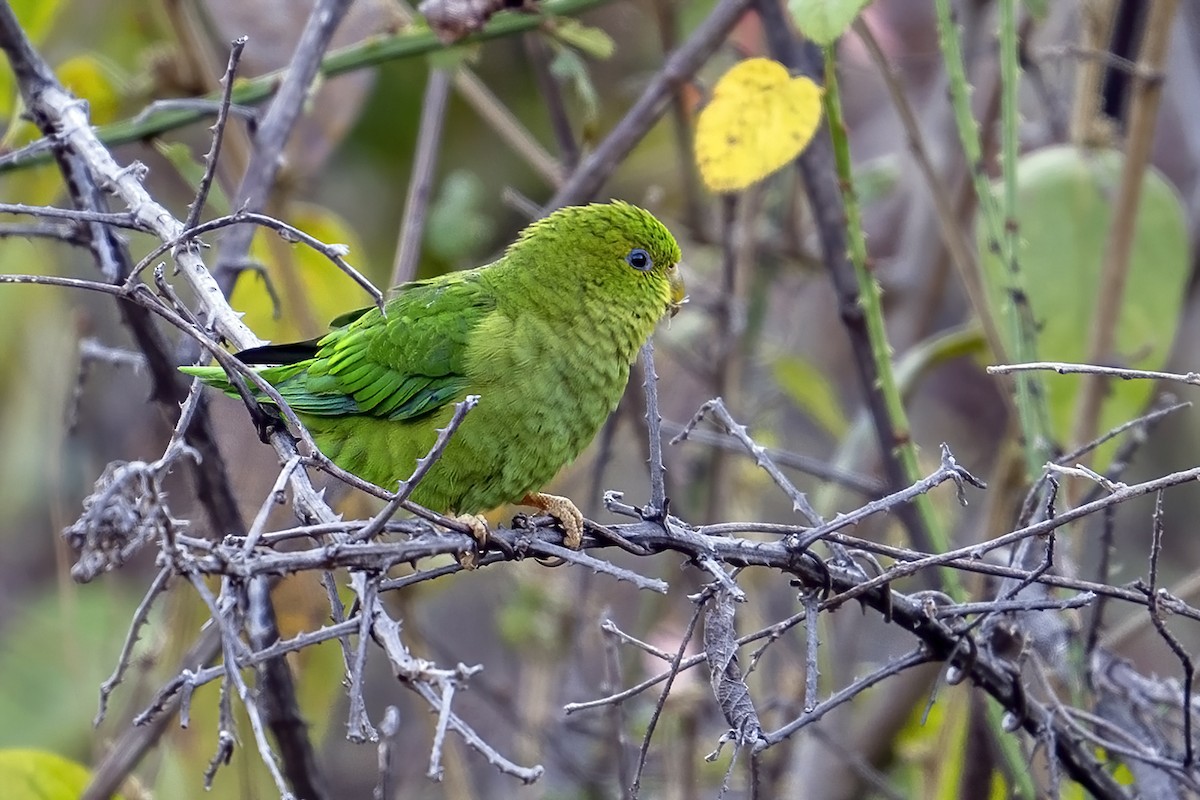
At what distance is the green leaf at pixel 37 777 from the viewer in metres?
2.52

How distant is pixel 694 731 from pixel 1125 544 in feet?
10.2

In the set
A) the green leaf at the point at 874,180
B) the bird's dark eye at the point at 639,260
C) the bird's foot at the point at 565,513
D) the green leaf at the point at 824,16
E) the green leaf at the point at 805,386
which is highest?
the green leaf at the point at 874,180

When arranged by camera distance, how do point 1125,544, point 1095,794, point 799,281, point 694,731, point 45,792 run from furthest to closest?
point 1125,544 < point 799,281 < point 694,731 < point 45,792 < point 1095,794

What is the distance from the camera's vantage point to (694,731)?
3670 millimetres

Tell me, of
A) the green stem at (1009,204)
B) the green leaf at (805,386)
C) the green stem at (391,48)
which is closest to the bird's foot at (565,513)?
the green stem at (1009,204)

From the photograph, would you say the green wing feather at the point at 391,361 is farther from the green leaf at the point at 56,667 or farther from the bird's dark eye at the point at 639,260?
the green leaf at the point at 56,667

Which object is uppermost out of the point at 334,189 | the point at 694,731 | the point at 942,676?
the point at 334,189

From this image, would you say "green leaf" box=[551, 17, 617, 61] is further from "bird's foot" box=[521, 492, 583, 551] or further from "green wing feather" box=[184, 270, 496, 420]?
"bird's foot" box=[521, 492, 583, 551]

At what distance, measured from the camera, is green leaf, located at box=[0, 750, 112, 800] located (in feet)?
8.28

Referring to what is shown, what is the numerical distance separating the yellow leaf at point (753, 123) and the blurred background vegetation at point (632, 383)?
566 mm

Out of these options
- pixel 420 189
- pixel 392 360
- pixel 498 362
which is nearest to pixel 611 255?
pixel 498 362

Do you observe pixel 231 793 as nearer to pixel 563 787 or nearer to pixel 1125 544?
pixel 563 787

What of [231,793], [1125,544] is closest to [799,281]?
[1125,544]

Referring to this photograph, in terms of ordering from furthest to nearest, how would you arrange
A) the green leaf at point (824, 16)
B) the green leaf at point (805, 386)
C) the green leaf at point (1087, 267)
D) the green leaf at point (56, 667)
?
the green leaf at point (56, 667), the green leaf at point (805, 386), the green leaf at point (1087, 267), the green leaf at point (824, 16)
